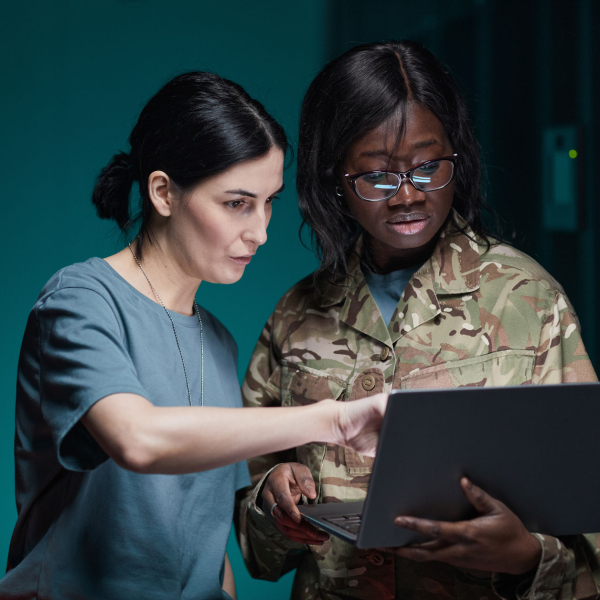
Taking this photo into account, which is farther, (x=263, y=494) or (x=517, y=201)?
(x=517, y=201)

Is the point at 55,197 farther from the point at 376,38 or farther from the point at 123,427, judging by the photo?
the point at 123,427

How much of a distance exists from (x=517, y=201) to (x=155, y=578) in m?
1.55

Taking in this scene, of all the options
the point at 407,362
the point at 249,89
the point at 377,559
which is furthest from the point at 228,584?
the point at 249,89

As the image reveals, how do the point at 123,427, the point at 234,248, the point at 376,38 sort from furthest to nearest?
the point at 376,38, the point at 234,248, the point at 123,427

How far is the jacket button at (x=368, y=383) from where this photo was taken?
135cm

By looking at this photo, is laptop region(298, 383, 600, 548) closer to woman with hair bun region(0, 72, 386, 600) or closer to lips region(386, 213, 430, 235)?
woman with hair bun region(0, 72, 386, 600)

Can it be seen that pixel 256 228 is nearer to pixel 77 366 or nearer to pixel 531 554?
pixel 77 366

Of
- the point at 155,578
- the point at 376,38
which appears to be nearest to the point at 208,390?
the point at 155,578

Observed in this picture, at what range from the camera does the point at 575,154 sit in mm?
2129

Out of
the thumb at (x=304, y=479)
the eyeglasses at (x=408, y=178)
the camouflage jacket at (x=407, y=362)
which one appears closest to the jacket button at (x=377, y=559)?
the camouflage jacket at (x=407, y=362)

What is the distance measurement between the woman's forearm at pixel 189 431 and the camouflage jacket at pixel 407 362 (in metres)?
0.37

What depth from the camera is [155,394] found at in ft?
3.89

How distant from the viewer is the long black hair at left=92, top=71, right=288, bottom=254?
1217 mm

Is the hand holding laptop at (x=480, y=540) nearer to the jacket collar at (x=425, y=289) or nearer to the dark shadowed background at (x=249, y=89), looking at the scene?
the jacket collar at (x=425, y=289)
